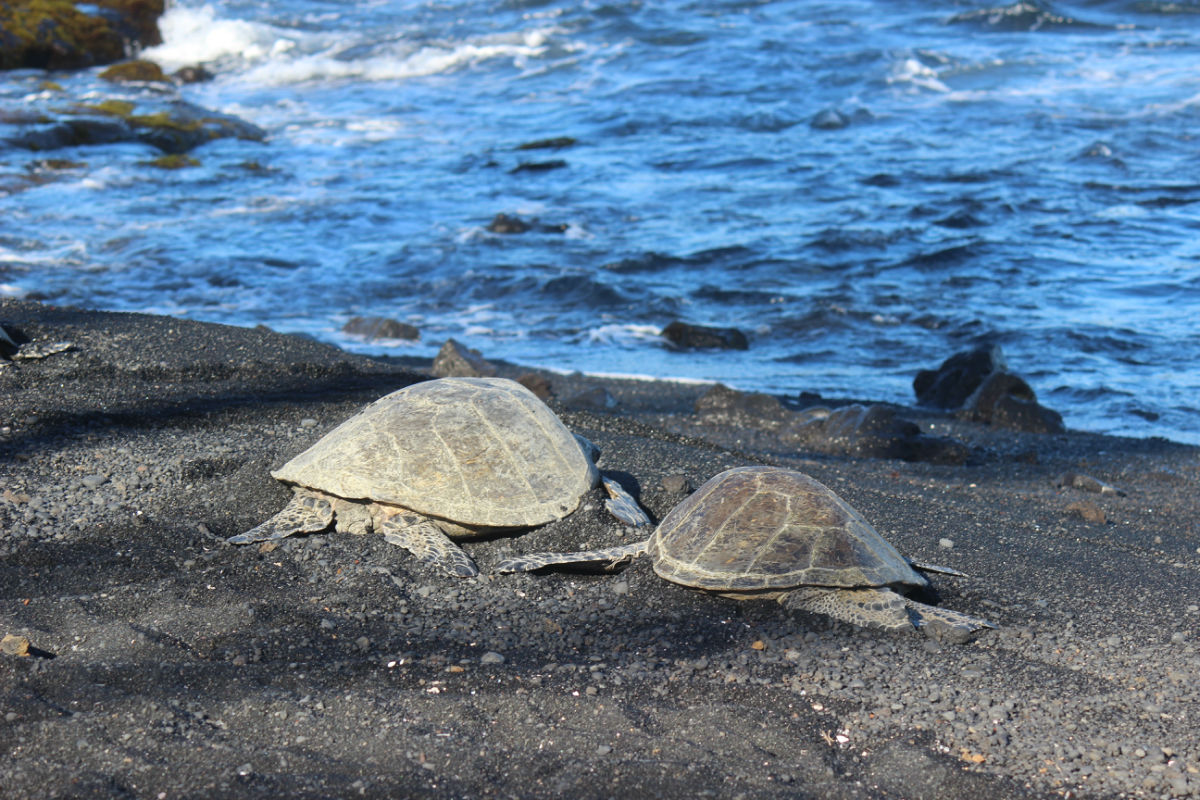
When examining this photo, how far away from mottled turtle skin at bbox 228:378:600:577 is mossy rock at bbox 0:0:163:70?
2249cm

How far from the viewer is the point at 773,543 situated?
3.78 metres

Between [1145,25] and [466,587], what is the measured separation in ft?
84.8

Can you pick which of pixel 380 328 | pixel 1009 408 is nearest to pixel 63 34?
pixel 380 328

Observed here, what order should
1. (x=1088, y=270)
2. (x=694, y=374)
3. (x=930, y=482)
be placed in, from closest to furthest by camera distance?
(x=930, y=482)
(x=694, y=374)
(x=1088, y=270)

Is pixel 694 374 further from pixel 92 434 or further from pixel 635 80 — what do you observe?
pixel 635 80

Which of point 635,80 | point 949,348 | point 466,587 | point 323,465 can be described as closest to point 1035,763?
point 466,587

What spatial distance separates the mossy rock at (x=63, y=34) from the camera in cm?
2209

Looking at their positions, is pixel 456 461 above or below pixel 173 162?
above

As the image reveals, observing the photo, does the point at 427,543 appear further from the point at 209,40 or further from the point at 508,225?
the point at 209,40

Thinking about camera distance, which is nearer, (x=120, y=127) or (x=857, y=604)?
(x=857, y=604)

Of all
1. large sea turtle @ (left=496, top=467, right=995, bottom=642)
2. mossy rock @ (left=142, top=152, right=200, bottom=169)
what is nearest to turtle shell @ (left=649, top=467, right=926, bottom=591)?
large sea turtle @ (left=496, top=467, right=995, bottom=642)

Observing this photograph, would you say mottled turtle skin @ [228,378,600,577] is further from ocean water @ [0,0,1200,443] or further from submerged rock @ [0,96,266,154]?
submerged rock @ [0,96,266,154]

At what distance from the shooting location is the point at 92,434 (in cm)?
513

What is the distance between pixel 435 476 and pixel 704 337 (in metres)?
5.79
